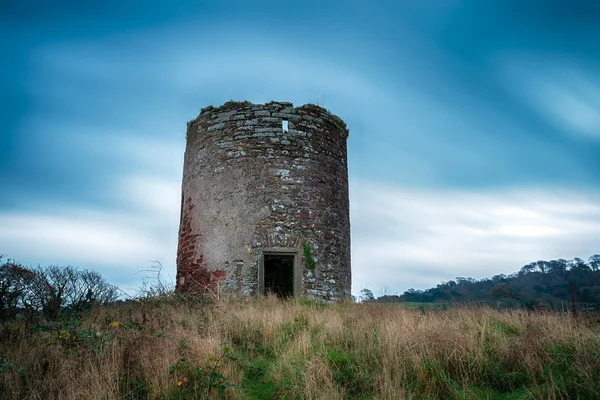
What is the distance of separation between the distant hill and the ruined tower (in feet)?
6.41

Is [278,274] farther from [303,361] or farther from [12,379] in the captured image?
[12,379]

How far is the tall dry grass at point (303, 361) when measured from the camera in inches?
150

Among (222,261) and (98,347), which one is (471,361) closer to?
(98,347)

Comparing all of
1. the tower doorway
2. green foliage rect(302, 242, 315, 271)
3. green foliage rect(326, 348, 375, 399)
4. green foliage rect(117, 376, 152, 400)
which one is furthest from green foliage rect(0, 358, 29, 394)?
the tower doorway

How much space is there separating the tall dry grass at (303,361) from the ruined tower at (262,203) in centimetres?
362

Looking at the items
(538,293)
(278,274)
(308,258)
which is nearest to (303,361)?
(308,258)

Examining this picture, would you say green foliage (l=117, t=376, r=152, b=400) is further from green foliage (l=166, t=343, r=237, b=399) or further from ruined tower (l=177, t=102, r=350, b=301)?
ruined tower (l=177, t=102, r=350, b=301)

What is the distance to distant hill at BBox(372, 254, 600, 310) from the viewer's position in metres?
7.66

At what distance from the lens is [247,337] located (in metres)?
5.53

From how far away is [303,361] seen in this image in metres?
4.45

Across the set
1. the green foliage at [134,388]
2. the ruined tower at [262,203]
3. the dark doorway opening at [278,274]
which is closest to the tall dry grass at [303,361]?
the green foliage at [134,388]

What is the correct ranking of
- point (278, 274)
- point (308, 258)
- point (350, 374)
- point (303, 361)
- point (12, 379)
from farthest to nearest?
1. point (278, 274)
2. point (308, 258)
3. point (303, 361)
4. point (350, 374)
5. point (12, 379)

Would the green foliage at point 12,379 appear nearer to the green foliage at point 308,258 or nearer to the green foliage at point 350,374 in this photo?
the green foliage at point 350,374

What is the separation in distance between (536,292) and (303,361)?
1765 centimetres
